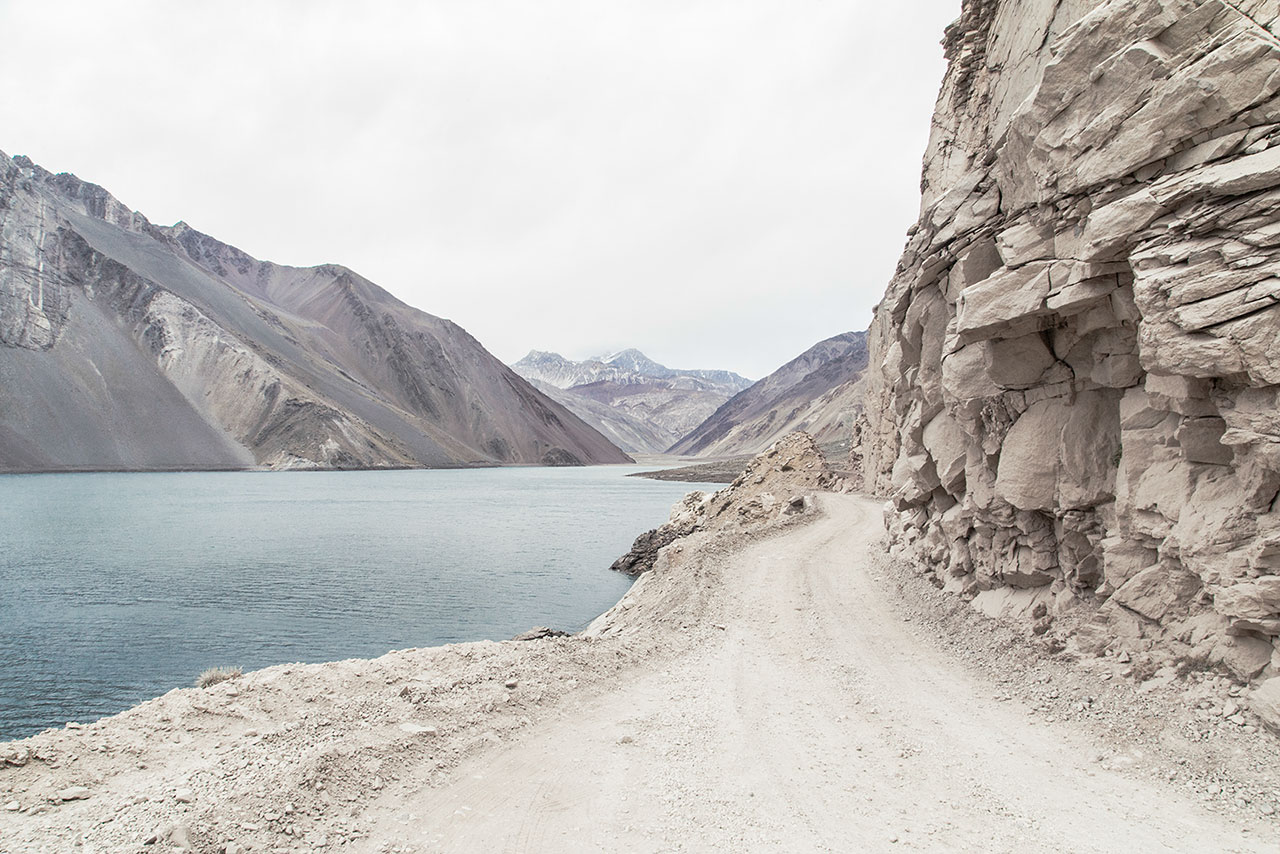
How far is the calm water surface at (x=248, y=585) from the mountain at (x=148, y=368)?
2029 inches

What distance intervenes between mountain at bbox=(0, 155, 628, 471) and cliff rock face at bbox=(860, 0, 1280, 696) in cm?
11656

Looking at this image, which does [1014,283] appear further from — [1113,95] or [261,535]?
[261,535]

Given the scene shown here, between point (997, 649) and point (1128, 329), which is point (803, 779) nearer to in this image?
point (997, 649)

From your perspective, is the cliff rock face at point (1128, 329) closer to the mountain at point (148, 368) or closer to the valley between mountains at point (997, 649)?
the valley between mountains at point (997, 649)

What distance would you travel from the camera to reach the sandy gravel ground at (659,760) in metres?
5.27

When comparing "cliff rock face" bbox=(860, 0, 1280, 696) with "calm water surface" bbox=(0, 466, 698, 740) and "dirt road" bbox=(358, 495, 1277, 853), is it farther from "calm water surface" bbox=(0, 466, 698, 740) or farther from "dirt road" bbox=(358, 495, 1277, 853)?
"calm water surface" bbox=(0, 466, 698, 740)

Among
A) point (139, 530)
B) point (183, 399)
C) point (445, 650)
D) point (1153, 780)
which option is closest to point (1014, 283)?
point (1153, 780)

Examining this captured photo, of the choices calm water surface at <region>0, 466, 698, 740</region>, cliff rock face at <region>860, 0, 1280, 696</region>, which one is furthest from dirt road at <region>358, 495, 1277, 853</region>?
calm water surface at <region>0, 466, 698, 740</region>

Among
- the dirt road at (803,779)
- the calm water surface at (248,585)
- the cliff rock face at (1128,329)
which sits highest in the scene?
the cliff rock face at (1128,329)

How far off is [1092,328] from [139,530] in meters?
48.5

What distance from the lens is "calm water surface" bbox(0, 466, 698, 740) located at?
57.5 feet

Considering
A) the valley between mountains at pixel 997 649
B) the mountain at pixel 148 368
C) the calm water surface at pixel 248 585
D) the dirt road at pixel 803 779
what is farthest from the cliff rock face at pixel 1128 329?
the mountain at pixel 148 368

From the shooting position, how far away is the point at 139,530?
40312 mm

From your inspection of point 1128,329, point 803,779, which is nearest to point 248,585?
point 803,779
